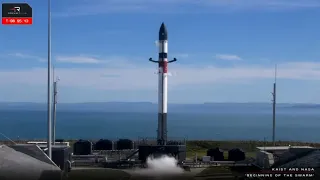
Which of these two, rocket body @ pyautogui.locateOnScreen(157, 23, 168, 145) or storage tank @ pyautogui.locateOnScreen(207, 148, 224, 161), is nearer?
storage tank @ pyautogui.locateOnScreen(207, 148, 224, 161)

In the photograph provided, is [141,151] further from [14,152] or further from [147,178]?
[14,152]

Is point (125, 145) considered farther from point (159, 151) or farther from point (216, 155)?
point (216, 155)

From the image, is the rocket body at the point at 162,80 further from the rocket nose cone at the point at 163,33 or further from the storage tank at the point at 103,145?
the storage tank at the point at 103,145

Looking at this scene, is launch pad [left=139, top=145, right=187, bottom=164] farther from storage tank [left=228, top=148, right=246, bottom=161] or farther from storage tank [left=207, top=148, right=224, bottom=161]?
storage tank [left=228, top=148, right=246, bottom=161]

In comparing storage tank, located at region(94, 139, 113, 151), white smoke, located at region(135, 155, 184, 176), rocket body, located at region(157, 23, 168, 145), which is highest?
rocket body, located at region(157, 23, 168, 145)

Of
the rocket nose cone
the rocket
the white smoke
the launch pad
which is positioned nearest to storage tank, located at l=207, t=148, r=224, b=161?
the launch pad

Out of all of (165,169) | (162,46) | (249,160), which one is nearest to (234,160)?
(249,160)

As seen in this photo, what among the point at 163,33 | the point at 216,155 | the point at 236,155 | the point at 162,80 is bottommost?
the point at 216,155

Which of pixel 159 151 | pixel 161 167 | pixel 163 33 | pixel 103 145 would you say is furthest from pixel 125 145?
pixel 163 33
